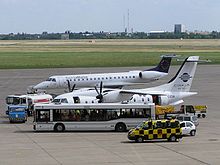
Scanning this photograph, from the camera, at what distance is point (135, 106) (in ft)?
161

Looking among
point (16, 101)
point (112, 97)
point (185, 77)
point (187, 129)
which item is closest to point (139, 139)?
point (187, 129)

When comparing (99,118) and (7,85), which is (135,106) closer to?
(99,118)

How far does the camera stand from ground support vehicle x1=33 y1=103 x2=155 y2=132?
4897cm

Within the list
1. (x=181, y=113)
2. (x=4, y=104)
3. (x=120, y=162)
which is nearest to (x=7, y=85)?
(x=4, y=104)

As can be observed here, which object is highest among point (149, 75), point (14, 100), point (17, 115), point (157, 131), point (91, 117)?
point (149, 75)

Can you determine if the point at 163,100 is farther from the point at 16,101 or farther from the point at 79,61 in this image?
the point at 79,61

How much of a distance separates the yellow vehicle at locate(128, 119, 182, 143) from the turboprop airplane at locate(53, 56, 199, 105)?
48.2 feet

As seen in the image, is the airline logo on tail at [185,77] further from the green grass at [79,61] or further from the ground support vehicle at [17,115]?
the green grass at [79,61]

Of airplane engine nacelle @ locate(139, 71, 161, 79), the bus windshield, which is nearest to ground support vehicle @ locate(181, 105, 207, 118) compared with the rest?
the bus windshield

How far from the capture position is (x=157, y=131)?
42281 millimetres

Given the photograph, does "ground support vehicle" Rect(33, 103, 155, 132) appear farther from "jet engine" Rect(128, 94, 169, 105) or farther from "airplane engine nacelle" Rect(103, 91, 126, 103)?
"airplane engine nacelle" Rect(103, 91, 126, 103)

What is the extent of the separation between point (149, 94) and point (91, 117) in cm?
1087

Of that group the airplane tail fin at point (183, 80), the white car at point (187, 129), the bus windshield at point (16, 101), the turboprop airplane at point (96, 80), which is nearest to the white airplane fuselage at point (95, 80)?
the turboprop airplane at point (96, 80)

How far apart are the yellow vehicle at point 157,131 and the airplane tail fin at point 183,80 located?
18.3 metres
